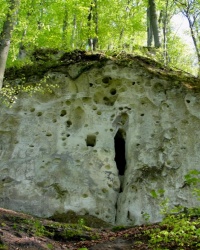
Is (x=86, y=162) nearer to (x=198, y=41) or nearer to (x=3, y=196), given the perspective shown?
(x=3, y=196)

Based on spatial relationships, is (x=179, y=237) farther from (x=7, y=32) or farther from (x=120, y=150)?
(x=120, y=150)

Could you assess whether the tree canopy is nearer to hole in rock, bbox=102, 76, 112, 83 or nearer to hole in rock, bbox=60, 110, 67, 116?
hole in rock, bbox=102, 76, 112, 83

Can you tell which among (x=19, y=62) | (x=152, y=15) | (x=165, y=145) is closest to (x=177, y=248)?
(x=165, y=145)

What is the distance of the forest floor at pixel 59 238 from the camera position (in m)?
6.25

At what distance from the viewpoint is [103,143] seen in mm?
12750

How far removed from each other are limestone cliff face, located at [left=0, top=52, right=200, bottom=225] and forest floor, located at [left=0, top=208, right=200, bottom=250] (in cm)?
347

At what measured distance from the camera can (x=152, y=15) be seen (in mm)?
17156

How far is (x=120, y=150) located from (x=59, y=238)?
20.8 feet

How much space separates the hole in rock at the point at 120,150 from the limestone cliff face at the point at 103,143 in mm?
15

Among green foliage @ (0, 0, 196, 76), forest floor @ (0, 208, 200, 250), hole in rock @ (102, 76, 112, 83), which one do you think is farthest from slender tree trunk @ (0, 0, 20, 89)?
green foliage @ (0, 0, 196, 76)

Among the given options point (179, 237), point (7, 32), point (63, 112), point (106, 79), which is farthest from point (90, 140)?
point (179, 237)

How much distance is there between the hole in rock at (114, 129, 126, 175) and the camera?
1319 centimetres

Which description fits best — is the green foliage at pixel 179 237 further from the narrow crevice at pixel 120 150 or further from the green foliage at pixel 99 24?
the green foliage at pixel 99 24

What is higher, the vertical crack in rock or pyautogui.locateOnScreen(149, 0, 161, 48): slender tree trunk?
pyautogui.locateOnScreen(149, 0, 161, 48): slender tree trunk
